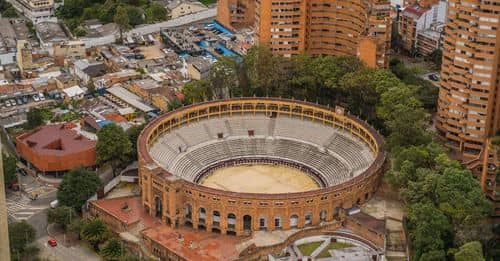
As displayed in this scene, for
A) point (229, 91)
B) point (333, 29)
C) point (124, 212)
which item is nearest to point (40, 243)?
point (124, 212)

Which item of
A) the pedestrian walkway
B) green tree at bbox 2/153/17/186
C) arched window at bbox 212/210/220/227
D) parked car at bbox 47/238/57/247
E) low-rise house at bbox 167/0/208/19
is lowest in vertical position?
parked car at bbox 47/238/57/247

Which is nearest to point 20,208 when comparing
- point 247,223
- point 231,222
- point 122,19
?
point 231,222

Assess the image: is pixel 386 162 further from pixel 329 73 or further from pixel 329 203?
→ pixel 329 73

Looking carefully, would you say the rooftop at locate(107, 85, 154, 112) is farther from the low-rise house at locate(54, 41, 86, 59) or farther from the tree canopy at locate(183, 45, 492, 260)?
the low-rise house at locate(54, 41, 86, 59)

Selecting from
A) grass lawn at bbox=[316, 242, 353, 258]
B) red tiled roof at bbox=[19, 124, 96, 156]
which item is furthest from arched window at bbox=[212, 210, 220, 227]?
red tiled roof at bbox=[19, 124, 96, 156]

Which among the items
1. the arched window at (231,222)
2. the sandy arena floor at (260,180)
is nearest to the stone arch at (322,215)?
the sandy arena floor at (260,180)

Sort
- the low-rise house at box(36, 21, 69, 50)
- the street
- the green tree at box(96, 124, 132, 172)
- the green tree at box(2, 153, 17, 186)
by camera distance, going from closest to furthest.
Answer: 1. the street
2. the green tree at box(2, 153, 17, 186)
3. the green tree at box(96, 124, 132, 172)
4. the low-rise house at box(36, 21, 69, 50)

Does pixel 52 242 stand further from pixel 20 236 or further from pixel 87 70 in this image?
pixel 87 70
